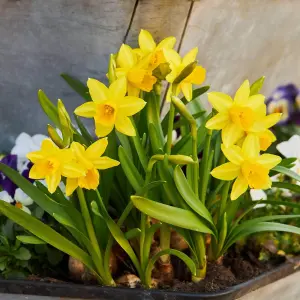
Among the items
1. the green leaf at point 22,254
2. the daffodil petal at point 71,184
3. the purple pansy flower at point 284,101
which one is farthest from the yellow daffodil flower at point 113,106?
the purple pansy flower at point 284,101

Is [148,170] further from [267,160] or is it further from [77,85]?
[77,85]

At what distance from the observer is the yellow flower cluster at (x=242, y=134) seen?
Answer: 2.98 feet

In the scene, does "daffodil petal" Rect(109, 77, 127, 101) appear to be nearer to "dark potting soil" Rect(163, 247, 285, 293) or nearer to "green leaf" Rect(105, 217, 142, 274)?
"green leaf" Rect(105, 217, 142, 274)

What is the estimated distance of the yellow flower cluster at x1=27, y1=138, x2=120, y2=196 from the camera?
0.85 metres

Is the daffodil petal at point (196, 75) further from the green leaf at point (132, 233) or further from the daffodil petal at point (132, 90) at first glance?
the green leaf at point (132, 233)

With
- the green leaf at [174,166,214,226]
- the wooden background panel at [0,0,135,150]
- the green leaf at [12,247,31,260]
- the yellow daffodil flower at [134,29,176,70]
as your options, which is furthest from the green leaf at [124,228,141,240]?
the wooden background panel at [0,0,135,150]

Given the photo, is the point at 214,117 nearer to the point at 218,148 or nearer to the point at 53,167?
the point at 218,148

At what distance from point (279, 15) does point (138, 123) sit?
1.87 feet

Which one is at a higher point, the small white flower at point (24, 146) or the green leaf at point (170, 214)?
the small white flower at point (24, 146)

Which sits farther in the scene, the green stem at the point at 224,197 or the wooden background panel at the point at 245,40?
the wooden background panel at the point at 245,40

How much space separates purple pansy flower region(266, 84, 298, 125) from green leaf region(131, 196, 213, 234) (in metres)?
0.62

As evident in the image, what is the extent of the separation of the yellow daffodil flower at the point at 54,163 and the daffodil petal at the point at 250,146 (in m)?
0.29

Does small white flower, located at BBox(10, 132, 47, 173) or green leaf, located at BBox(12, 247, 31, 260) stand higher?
small white flower, located at BBox(10, 132, 47, 173)

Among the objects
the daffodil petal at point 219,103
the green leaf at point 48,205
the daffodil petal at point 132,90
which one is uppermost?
Answer: the daffodil petal at point 132,90
